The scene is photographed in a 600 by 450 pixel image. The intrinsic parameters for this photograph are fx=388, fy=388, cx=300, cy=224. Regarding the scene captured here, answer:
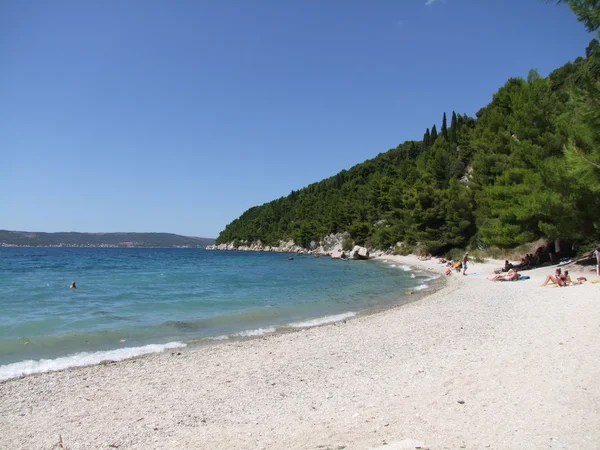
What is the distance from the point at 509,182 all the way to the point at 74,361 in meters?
25.5

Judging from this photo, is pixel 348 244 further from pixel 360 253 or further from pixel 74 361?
pixel 74 361

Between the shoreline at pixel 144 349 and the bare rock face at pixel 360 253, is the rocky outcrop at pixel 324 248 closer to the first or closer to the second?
the bare rock face at pixel 360 253

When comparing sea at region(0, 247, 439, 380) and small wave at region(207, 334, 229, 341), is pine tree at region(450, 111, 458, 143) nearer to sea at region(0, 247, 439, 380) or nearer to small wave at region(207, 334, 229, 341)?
sea at region(0, 247, 439, 380)

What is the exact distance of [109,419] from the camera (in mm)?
5719

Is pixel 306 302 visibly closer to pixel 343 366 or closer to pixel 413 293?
pixel 413 293

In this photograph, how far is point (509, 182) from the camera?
25172mm

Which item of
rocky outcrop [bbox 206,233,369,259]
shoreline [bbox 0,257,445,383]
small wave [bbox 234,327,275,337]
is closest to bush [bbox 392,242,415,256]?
rocky outcrop [bbox 206,233,369,259]

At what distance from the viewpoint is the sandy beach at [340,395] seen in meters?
4.75

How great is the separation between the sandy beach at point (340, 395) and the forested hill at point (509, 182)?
4630mm

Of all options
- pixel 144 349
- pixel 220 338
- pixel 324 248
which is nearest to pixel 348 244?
pixel 324 248

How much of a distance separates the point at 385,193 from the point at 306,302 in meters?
54.1

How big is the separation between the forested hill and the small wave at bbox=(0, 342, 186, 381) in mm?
11027

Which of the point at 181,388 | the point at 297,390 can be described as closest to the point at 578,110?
the point at 297,390

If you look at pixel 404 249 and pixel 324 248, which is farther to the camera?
pixel 324 248
